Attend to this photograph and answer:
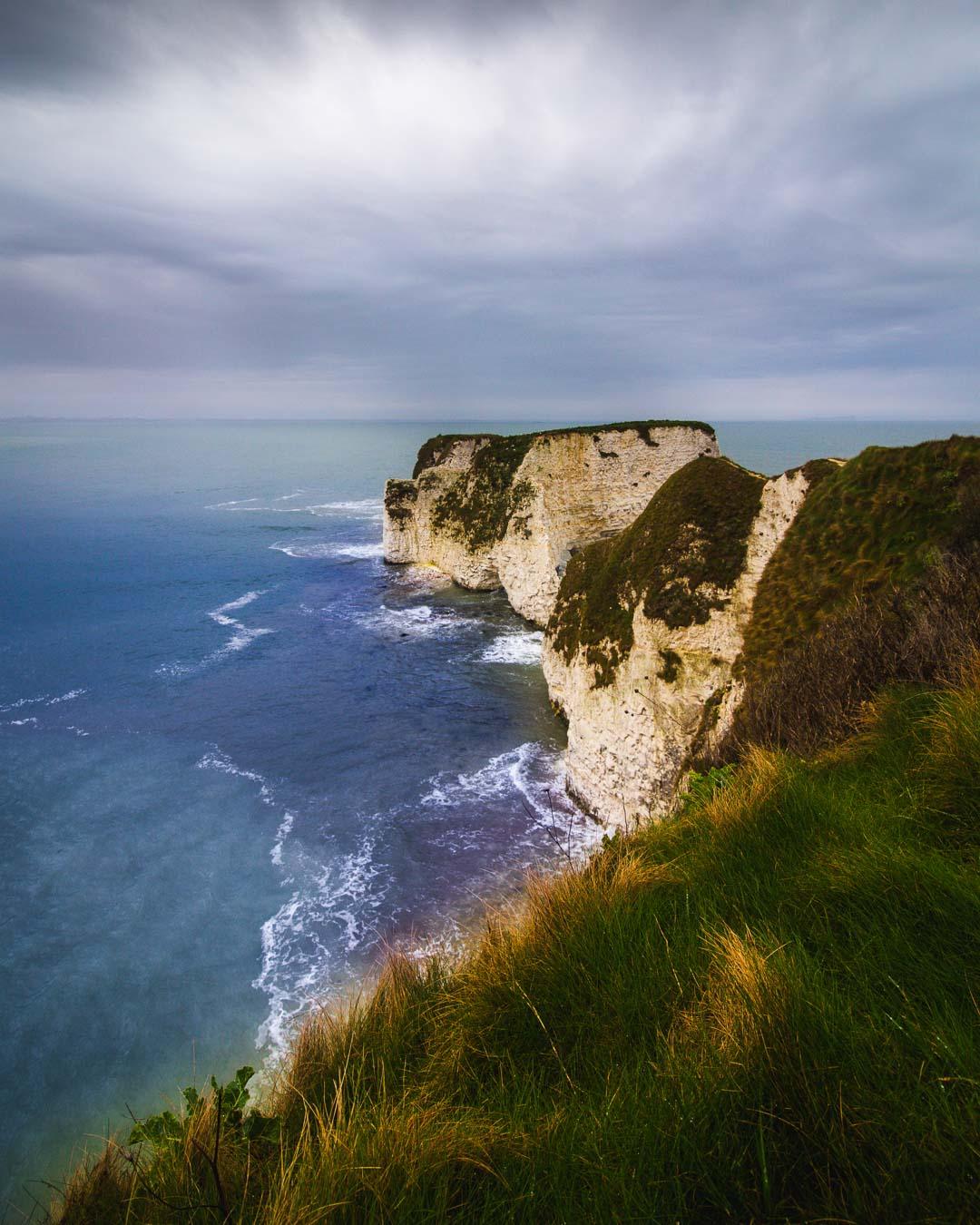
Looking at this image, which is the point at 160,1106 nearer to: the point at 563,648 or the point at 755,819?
the point at 755,819

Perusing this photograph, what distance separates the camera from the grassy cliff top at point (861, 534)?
11.8 m

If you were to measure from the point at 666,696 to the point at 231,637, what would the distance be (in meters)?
26.2

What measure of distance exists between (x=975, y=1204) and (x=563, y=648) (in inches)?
728

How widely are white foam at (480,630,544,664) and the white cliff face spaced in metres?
11.9

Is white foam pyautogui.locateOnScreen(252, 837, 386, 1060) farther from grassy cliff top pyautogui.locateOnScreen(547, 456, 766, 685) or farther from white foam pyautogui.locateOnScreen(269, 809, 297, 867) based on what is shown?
grassy cliff top pyautogui.locateOnScreen(547, 456, 766, 685)

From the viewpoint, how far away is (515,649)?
1234 inches

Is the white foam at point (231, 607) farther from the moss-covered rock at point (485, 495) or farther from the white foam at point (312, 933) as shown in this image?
the white foam at point (312, 933)

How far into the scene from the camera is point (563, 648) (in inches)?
784

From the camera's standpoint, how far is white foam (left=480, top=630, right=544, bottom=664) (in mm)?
29531

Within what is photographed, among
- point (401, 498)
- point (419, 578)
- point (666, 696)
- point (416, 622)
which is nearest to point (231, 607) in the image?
point (416, 622)

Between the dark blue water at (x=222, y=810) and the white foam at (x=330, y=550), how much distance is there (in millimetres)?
12139

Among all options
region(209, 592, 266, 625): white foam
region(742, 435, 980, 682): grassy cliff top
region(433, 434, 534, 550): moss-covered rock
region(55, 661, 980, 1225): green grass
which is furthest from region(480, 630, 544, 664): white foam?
region(55, 661, 980, 1225): green grass

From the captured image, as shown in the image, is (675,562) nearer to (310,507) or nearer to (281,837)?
(281,837)

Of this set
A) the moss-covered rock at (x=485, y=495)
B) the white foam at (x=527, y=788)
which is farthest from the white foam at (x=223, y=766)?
the moss-covered rock at (x=485, y=495)
